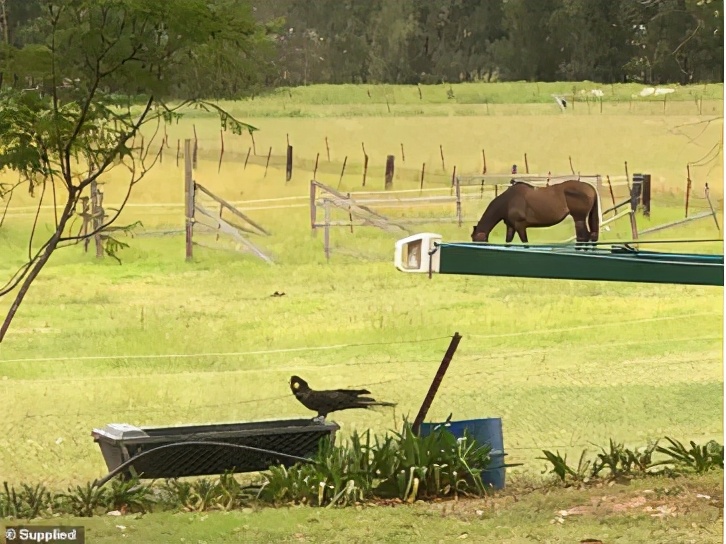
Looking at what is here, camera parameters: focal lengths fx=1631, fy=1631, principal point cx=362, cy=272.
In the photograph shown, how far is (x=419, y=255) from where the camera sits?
5.27 metres

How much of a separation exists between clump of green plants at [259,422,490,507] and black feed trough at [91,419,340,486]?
60mm

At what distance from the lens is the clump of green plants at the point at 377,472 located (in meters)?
5.34

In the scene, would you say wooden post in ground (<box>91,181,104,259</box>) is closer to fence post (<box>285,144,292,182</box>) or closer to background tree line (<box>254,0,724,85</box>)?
fence post (<box>285,144,292,182</box>)

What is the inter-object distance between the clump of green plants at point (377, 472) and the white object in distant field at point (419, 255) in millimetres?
548

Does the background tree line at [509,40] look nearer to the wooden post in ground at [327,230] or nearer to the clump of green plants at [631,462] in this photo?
the wooden post in ground at [327,230]

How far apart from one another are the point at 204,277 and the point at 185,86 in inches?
28.2

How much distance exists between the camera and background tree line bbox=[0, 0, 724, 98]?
5742mm

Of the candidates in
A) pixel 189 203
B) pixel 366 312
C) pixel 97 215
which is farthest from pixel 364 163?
pixel 97 215

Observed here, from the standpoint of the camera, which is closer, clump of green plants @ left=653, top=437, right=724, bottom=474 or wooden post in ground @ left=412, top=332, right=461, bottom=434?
wooden post in ground @ left=412, top=332, right=461, bottom=434

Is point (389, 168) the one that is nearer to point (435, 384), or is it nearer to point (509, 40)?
point (509, 40)

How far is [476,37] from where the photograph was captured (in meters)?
5.82
